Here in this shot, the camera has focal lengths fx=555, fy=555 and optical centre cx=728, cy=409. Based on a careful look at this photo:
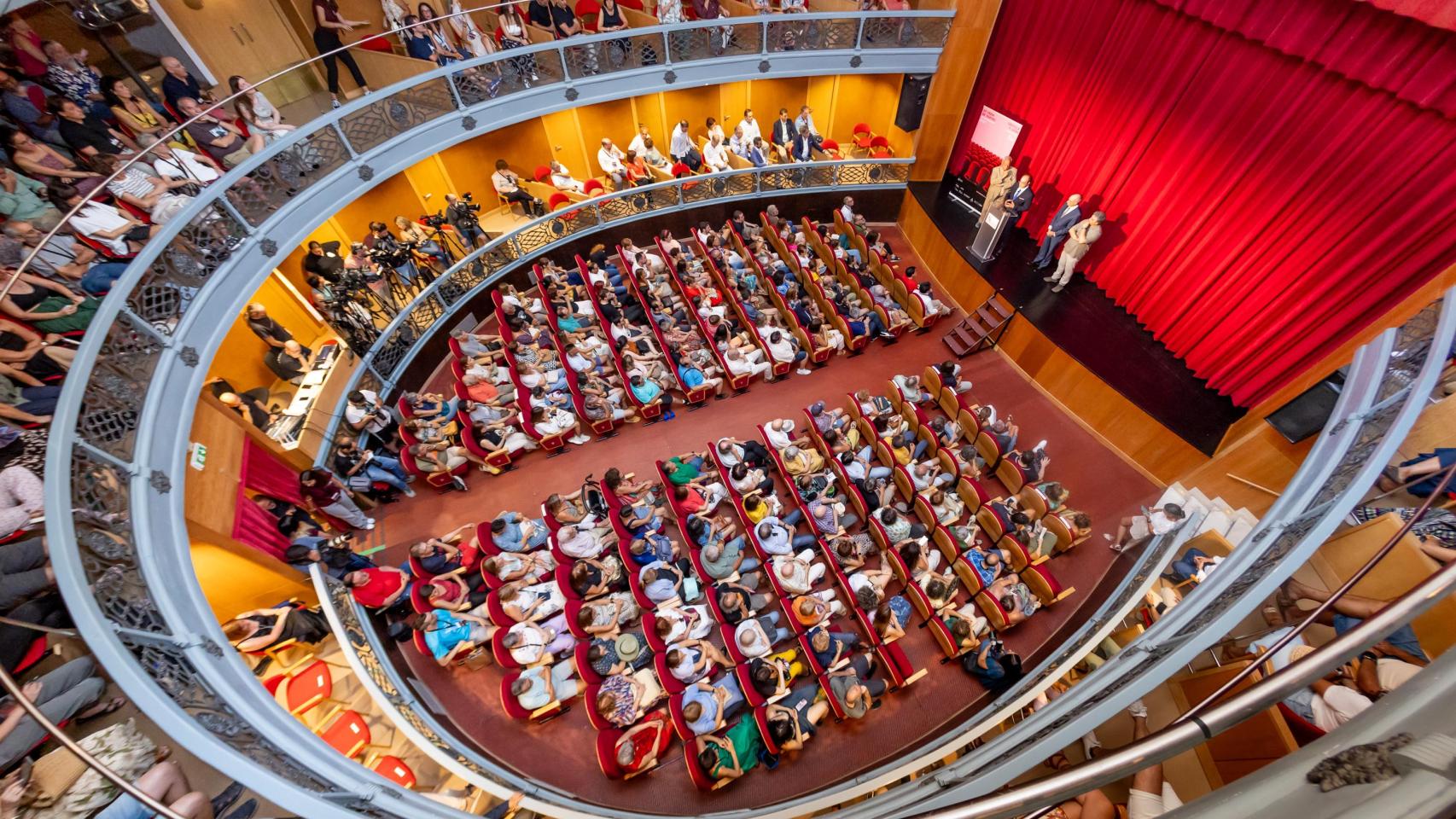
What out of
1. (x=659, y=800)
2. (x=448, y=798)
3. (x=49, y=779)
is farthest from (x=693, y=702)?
(x=49, y=779)

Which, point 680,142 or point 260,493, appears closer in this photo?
point 260,493

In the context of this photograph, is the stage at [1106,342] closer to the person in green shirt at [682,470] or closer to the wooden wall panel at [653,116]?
the person in green shirt at [682,470]

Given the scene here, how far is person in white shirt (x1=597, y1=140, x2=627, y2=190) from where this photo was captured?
9.82m

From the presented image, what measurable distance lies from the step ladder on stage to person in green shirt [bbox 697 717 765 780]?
256 inches

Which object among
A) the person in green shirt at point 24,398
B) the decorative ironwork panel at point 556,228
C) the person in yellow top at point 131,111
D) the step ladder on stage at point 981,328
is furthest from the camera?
the decorative ironwork panel at point 556,228

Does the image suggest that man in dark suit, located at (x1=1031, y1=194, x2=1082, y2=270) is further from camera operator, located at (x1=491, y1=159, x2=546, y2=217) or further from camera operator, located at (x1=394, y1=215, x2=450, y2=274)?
camera operator, located at (x1=394, y1=215, x2=450, y2=274)

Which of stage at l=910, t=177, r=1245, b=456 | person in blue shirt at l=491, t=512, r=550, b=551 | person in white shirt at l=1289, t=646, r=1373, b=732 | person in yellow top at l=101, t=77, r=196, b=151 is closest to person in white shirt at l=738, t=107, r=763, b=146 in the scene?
stage at l=910, t=177, r=1245, b=456

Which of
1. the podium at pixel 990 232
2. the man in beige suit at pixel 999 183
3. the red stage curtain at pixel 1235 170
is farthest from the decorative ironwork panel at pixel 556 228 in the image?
the red stage curtain at pixel 1235 170

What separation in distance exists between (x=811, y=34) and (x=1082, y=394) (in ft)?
24.4

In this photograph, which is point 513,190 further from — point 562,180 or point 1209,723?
point 1209,723

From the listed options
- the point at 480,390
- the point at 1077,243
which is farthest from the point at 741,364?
the point at 1077,243

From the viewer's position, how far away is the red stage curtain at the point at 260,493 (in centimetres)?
527

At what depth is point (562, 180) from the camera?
32.6 feet

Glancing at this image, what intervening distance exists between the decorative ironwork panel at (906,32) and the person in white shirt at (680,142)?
11.2 feet
